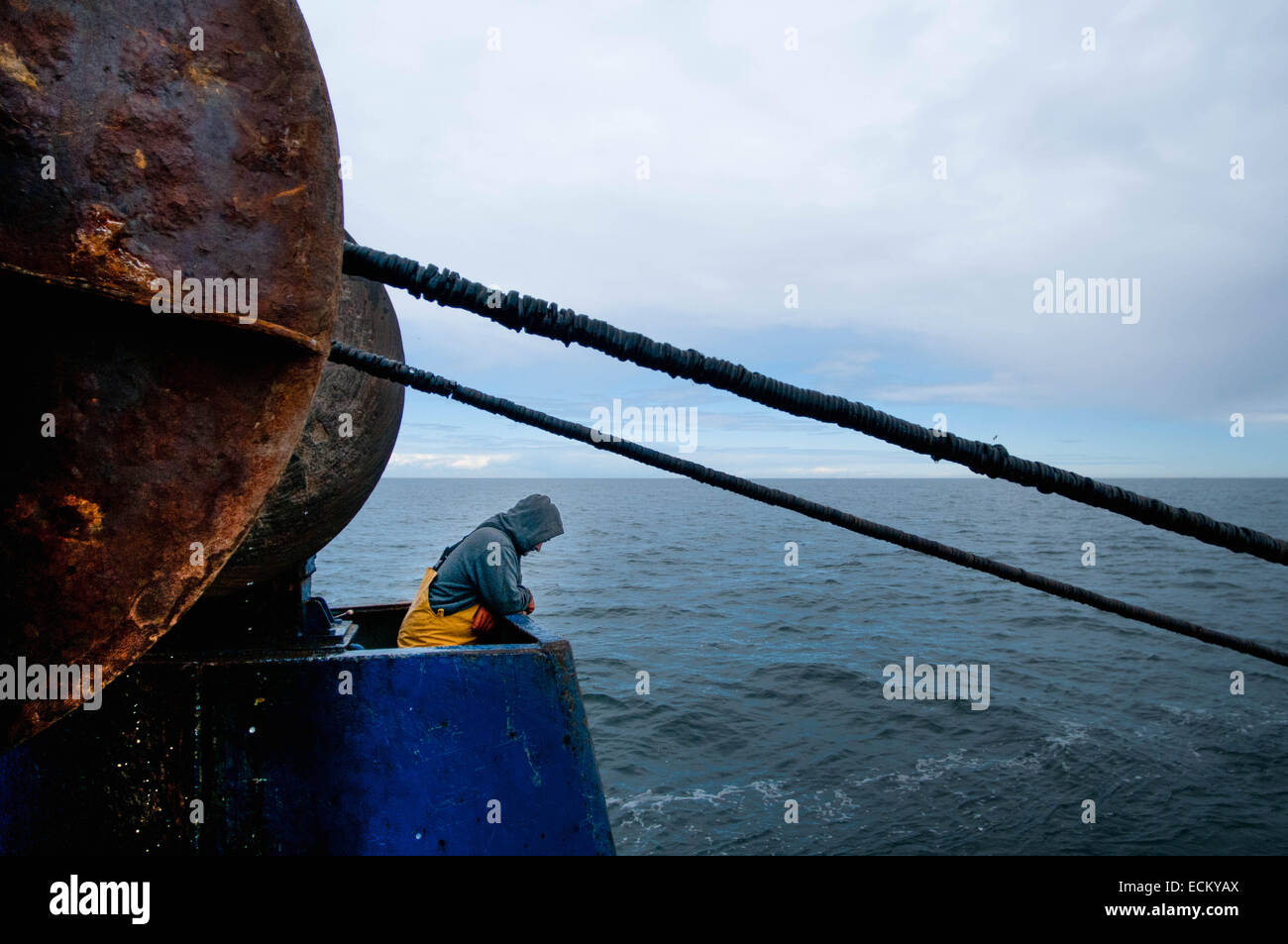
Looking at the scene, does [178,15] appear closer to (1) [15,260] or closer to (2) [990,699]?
(1) [15,260]

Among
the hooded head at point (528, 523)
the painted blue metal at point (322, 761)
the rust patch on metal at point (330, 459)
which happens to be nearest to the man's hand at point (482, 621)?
the hooded head at point (528, 523)

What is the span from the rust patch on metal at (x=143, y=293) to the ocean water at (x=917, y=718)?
814cm

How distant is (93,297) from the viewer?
106 centimetres

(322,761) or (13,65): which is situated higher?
(13,65)

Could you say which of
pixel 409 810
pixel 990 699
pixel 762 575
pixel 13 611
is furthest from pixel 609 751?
pixel 762 575

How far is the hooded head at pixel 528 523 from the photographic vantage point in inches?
194

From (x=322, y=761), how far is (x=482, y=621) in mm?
1713

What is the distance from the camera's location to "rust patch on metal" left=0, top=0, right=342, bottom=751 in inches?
40.8

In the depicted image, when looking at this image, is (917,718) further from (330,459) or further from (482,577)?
(330,459)

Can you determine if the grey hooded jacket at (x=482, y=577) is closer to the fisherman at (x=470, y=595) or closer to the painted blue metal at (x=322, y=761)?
the fisherman at (x=470, y=595)

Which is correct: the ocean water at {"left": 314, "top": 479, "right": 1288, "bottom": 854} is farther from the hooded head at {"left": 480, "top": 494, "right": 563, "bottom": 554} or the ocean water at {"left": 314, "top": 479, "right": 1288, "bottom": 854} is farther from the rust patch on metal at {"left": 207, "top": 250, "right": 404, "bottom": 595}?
the rust patch on metal at {"left": 207, "top": 250, "right": 404, "bottom": 595}

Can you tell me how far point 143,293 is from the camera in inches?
42.3

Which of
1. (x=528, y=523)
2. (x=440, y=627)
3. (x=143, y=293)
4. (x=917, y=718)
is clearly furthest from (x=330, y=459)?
(x=917, y=718)

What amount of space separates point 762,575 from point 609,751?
19.4 meters
